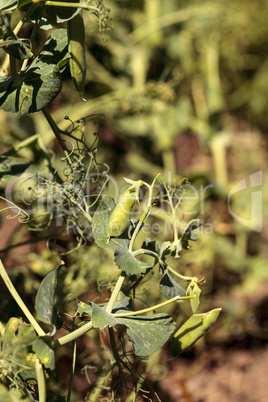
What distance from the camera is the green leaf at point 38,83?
1.33 feet

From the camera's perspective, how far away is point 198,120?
146 cm

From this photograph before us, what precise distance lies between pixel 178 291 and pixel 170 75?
110 cm

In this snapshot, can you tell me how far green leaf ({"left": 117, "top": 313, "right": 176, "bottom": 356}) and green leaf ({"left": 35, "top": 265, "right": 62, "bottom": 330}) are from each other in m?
0.06

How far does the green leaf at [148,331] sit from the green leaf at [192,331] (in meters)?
0.04

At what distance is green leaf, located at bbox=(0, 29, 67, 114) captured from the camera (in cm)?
41

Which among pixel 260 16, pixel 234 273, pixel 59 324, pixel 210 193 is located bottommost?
pixel 234 273

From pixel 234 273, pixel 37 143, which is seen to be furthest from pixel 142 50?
pixel 37 143

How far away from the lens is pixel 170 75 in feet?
4.63

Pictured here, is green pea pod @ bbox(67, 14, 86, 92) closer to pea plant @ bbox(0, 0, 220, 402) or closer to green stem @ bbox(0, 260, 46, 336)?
pea plant @ bbox(0, 0, 220, 402)

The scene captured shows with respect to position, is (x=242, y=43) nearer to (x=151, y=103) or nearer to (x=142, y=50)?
(x=142, y=50)

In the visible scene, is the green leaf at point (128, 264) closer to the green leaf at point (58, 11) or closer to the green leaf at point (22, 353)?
the green leaf at point (22, 353)

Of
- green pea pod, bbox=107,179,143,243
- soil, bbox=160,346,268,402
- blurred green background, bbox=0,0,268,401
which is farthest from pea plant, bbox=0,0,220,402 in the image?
soil, bbox=160,346,268,402

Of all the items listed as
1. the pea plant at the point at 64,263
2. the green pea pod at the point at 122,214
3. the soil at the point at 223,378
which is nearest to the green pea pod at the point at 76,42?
the pea plant at the point at 64,263

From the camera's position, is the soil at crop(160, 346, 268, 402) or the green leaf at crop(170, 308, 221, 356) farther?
the soil at crop(160, 346, 268, 402)
